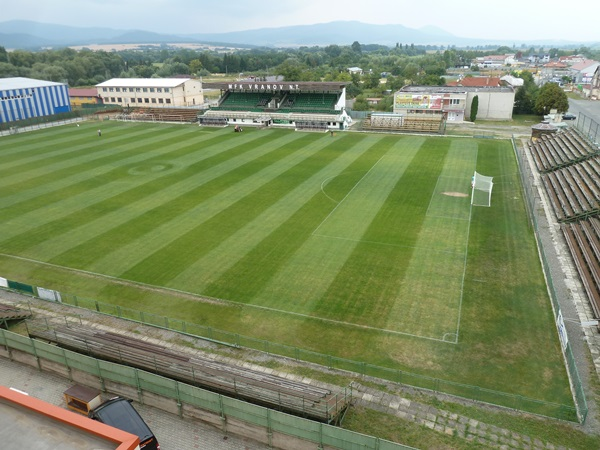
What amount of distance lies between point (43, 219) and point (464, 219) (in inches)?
1304

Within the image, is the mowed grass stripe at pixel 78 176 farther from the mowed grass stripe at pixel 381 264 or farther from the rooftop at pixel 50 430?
the rooftop at pixel 50 430

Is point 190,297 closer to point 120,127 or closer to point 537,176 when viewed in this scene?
point 537,176

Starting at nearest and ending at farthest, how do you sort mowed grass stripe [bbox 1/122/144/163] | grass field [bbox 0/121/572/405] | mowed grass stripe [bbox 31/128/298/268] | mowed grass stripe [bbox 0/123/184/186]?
grass field [bbox 0/121/572/405]
mowed grass stripe [bbox 31/128/298/268]
mowed grass stripe [bbox 0/123/184/186]
mowed grass stripe [bbox 1/122/144/163]

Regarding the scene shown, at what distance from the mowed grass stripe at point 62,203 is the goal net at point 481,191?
1241 inches

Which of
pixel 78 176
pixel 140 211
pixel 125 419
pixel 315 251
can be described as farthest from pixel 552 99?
pixel 125 419

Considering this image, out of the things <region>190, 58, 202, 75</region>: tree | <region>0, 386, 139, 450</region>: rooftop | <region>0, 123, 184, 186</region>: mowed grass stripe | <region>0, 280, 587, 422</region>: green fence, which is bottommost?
<region>0, 280, 587, 422</region>: green fence

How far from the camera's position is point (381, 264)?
87.8ft

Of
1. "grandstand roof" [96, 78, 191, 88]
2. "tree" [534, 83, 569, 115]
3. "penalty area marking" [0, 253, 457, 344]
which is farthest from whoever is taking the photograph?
"grandstand roof" [96, 78, 191, 88]

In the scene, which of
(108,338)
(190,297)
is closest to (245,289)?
(190,297)

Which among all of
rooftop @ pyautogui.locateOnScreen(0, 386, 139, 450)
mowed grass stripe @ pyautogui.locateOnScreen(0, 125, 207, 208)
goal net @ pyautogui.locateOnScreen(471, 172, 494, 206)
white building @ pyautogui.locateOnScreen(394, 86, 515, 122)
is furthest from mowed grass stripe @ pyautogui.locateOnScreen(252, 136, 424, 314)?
white building @ pyautogui.locateOnScreen(394, 86, 515, 122)

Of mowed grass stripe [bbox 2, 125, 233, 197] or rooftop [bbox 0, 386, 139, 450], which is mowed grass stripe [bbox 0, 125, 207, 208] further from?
rooftop [bbox 0, 386, 139, 450]

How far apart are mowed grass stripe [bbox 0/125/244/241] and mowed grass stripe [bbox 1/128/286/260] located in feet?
0.38

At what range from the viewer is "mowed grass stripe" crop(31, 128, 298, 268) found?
95.2ft

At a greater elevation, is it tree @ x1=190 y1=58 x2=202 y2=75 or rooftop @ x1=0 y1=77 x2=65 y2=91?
tree @ x1=190 y1=58 x2=202 y2=75
